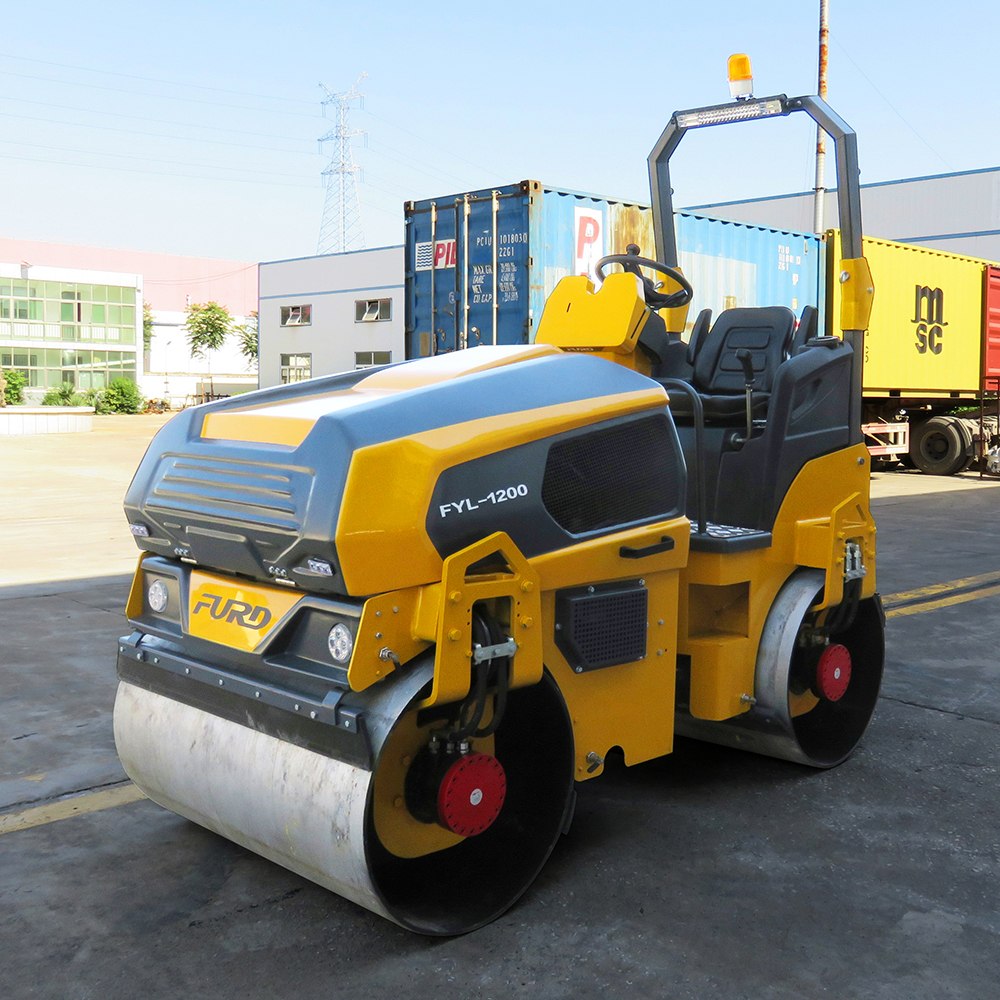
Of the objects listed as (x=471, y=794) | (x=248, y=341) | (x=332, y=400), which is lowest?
(x=471, y=794)

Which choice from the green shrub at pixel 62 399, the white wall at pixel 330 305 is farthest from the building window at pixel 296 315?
the green shrub at pixel 62 399

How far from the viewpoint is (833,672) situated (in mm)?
3887

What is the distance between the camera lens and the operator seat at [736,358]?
4.02m

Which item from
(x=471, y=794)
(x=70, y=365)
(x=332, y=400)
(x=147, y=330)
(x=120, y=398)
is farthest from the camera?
(x=147, y=330)

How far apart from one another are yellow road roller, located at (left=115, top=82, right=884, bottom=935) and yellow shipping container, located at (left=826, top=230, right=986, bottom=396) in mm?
12144

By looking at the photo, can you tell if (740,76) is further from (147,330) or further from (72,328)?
(147,330)

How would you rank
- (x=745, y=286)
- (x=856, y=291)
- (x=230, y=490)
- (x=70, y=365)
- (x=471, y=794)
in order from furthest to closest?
(x=70, y=365) < (x=745, y=286) < (x=856, y=291) < (x=230, y=490) < (x=471, y=794)

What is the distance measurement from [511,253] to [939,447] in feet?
30.9

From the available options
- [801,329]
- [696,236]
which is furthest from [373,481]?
[696,236]

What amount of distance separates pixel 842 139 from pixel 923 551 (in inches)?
254

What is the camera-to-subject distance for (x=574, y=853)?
3281 millimetres

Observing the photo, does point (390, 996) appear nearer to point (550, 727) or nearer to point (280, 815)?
point (280, 815)

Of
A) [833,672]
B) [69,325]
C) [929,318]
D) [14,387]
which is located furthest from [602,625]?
[69,325]

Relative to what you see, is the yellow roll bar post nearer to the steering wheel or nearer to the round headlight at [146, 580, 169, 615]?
the steering wheel
